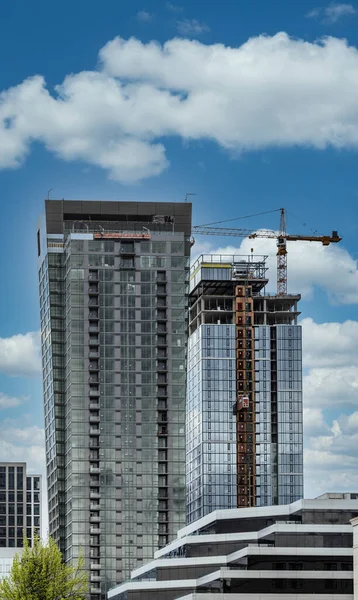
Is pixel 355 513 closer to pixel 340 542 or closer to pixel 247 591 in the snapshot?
pixel 340 542

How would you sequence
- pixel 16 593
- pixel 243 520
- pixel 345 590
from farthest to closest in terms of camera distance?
pixel 243 520, pixel 345 590, pixel 16 593

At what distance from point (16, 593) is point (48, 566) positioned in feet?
19.9

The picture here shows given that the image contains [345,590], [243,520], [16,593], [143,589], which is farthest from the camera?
[143,589]

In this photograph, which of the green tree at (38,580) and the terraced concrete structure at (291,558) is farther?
the terraced concrete structure at (291,558)

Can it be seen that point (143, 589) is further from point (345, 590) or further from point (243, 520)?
point (345, 590)

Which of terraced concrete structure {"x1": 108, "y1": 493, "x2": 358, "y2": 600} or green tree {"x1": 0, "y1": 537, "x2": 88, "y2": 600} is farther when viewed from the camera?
terraced concrete structure {"x1": 108, "y1": 493, "x2": 358, "y2": 600}

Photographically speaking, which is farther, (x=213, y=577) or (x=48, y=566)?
(x=213, y=577)

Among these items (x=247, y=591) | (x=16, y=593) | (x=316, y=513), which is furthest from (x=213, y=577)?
(x=16, y=593)

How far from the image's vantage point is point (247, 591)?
173 m

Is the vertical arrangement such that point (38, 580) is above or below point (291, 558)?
below

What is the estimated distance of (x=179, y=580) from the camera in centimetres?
18700

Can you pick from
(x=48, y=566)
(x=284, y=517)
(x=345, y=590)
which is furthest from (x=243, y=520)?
→ (x=48, y=566)

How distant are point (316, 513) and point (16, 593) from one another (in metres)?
42.1

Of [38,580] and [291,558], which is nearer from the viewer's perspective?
[38,580]
